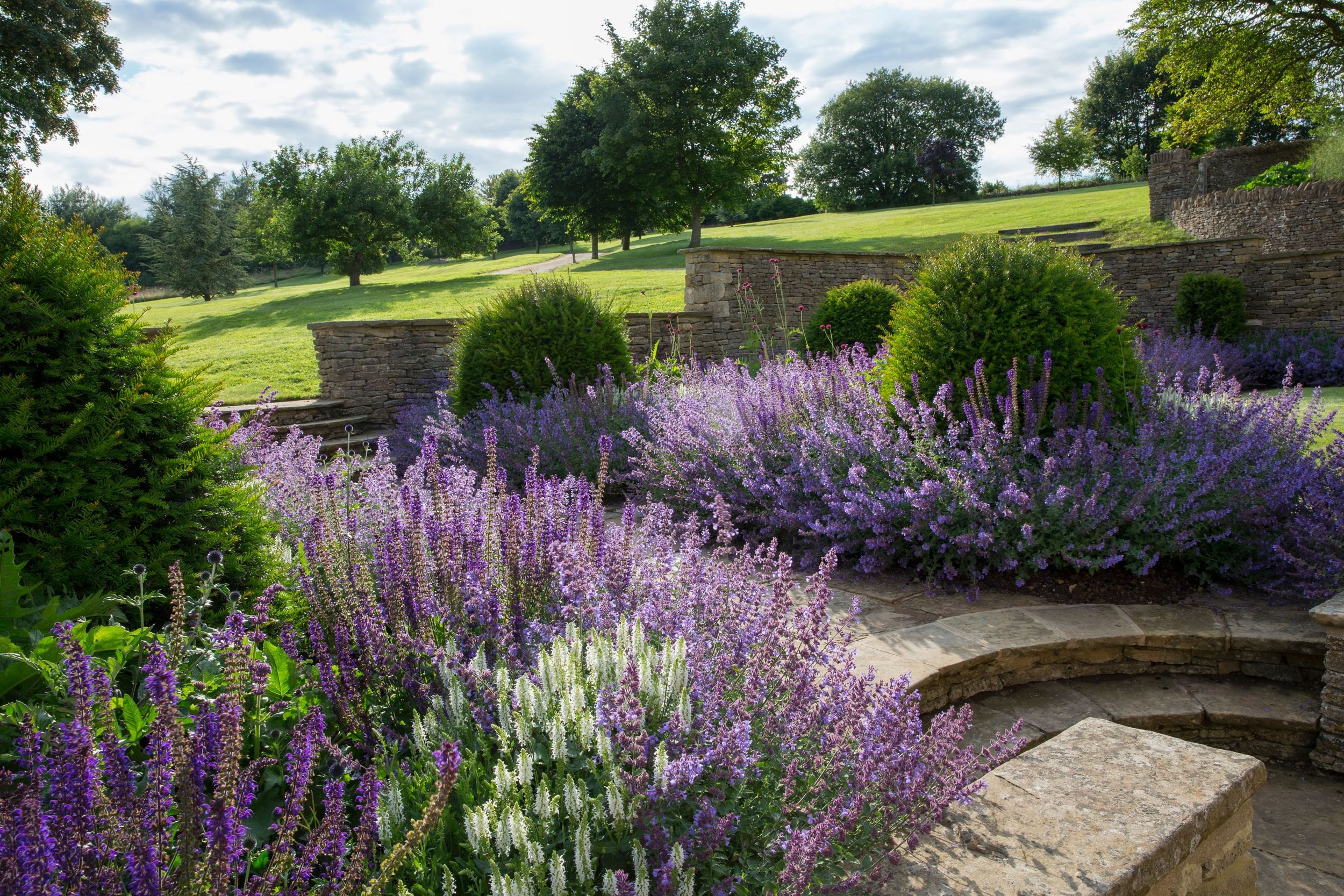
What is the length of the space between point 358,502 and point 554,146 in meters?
30.3

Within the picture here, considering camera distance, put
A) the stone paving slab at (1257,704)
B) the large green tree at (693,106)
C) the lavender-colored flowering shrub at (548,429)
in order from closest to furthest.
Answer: the stone paving slab at (1257,704), the lavender-colored flowering shrub at (548,429), the large green tree at (693,106)

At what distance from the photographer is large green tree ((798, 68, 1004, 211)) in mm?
47125

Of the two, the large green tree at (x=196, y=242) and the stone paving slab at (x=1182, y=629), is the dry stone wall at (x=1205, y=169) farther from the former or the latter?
the large green tree at (x=196, y=242)

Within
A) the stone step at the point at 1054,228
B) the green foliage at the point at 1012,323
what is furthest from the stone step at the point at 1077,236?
the green foliage at the point at 1012,323

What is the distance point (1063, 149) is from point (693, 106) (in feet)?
89.1

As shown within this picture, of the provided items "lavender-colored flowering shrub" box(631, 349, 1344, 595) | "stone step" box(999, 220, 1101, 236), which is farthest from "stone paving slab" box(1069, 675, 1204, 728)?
"stone step" box(999, 220, 1101, 236)

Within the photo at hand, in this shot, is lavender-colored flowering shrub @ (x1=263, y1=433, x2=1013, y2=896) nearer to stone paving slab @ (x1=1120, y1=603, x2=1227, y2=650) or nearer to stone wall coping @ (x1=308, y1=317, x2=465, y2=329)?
stone paving slab @ (x1=1120, y1=603, x2=1227, y2=650)

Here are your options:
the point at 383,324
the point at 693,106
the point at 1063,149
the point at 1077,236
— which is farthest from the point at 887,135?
the point at 383,324

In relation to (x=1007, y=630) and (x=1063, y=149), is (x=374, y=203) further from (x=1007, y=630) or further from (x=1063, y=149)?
(x=1063, y=149)

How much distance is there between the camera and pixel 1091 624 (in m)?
3.07

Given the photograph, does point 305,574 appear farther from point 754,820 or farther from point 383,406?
point 383,406

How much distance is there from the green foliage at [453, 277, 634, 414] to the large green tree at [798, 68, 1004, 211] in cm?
4352

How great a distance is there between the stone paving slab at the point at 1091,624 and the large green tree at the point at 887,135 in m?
47.1

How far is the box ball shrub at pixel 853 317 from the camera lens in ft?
33.5
